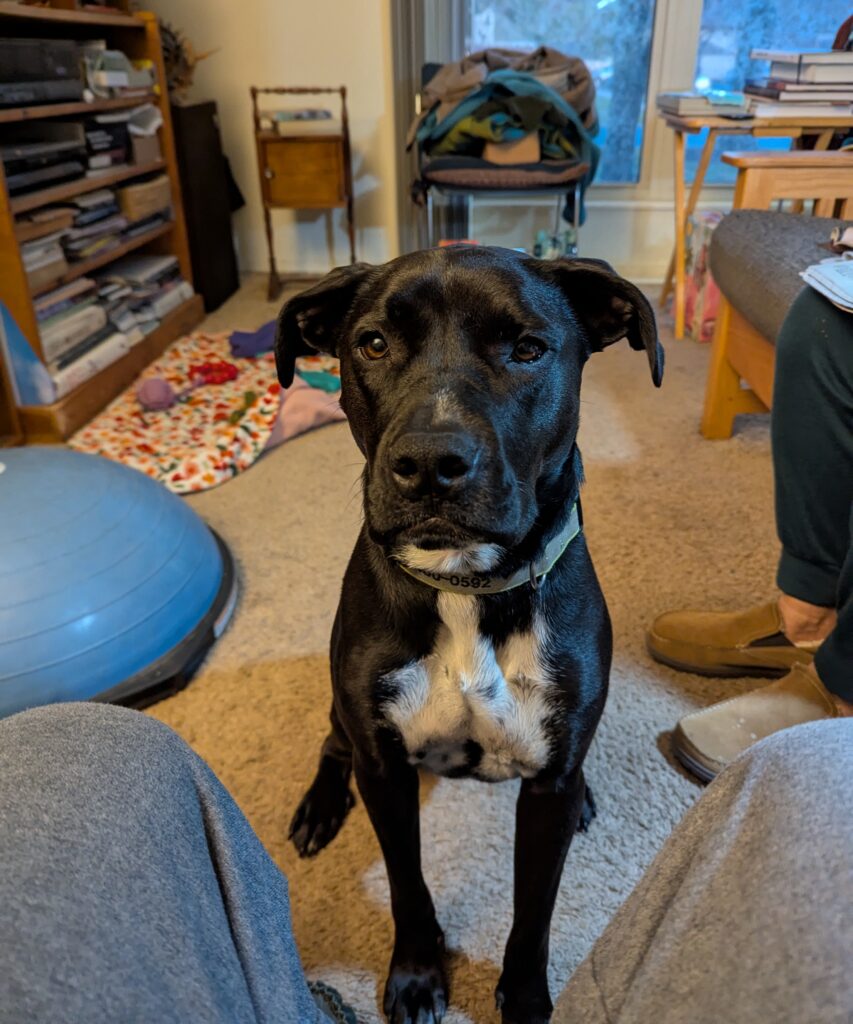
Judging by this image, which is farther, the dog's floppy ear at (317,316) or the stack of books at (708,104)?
the stack of books at (708,104)

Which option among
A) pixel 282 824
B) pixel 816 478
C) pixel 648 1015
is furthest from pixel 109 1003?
pixel 816 478

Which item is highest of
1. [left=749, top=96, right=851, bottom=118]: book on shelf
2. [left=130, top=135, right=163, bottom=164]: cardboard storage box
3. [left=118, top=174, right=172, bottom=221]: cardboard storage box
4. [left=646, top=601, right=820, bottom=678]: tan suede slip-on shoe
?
[left=749, top=96, right=851, bottom=118]: book on shelf

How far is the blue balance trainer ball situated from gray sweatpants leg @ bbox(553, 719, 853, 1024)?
4.03 feet

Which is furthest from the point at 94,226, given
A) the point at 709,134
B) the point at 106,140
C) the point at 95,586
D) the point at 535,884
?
the point at 535,884

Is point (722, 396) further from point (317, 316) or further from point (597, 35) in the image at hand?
point (597, 35)

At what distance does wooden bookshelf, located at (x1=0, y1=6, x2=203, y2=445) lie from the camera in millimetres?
2623

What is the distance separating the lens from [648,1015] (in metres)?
0.51

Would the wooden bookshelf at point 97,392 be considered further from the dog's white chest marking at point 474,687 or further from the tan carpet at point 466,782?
the dog's white chest marking at point 474,687

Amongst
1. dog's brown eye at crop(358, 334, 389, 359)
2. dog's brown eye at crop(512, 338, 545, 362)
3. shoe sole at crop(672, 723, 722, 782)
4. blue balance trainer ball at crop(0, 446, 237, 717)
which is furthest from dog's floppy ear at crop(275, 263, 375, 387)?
shoe sole at crop(672, 723, 722, 782)

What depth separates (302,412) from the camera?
2.88 metres

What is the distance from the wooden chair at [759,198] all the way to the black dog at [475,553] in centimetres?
146

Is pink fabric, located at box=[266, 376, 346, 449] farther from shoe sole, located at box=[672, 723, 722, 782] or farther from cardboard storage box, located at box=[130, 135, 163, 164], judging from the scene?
shoe sole, located at box=[672, 723, 722, 782]

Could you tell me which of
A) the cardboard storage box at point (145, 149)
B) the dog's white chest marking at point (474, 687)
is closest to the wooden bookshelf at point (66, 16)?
the cardboard storage box at point (145, 149)

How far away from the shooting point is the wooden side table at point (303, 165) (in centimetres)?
396
